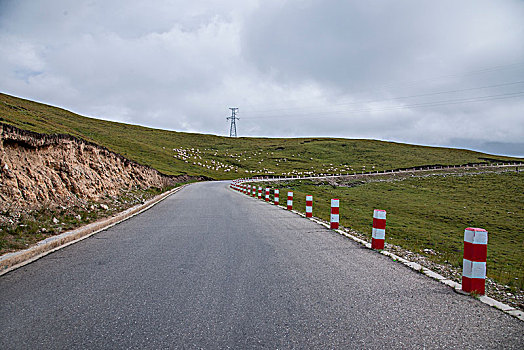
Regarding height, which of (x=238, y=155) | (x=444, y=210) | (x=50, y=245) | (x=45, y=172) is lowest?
(x=444, y=210)

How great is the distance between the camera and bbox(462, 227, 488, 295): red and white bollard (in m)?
5.23

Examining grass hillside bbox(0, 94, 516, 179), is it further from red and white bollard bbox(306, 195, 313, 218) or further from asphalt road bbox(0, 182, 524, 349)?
asphalt road bbox(0, 182, 524, 349)

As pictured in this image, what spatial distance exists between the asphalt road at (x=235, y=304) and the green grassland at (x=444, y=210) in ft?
10.9

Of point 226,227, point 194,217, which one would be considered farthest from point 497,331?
point 194,217

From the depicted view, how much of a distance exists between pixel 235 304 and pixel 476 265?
11.2ft

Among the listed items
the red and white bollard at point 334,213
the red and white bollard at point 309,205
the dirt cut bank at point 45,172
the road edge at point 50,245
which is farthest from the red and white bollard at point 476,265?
the dirt cut bank at point 45,172

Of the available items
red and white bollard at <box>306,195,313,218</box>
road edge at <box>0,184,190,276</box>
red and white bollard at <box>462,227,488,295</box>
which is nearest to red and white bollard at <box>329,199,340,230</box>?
red and white bollard at <box>306,195,313,218</box>

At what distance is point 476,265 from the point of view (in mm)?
5242

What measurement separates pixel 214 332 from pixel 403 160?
10420 centimetres

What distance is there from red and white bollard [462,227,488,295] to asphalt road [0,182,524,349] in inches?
12.2

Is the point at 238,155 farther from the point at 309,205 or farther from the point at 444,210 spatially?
the point at 309,205

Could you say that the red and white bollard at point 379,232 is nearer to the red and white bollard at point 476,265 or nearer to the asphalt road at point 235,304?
the asphalt road at point 235,304

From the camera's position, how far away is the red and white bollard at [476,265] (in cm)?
523

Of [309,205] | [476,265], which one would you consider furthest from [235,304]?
[309,205]
